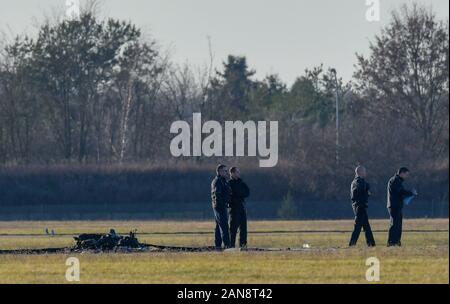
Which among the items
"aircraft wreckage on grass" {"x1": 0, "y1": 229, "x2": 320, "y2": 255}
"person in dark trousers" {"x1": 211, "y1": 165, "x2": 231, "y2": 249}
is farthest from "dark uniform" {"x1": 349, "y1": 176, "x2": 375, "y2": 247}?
"person in dark trousers" {"x1": 211, "y1": 165, "x2": 231, "y2": 249}

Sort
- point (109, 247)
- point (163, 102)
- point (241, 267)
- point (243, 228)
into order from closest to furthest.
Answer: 1. point (241, 267)
2. point (243, 228)
3. point (109, 247)
4. point (163, 102)

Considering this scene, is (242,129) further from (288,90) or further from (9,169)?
(288,90)

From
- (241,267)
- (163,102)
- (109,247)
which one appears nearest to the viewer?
(241,267)

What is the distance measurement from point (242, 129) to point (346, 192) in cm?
1313

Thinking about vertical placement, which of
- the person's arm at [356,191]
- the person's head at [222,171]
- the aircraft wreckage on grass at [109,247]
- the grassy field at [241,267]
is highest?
the person's head at [222,171]

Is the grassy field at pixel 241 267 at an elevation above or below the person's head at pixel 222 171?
below

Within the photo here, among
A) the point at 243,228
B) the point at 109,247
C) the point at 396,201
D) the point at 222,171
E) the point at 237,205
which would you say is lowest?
the point at 109,247

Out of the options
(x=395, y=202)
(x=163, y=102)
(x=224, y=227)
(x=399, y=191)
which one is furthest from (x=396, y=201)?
(x=163, y=102)

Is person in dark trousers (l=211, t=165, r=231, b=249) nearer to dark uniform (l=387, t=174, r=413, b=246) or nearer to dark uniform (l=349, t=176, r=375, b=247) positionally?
dark uniform (l=349, t=176, r=375, b=247)

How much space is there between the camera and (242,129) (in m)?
86.9

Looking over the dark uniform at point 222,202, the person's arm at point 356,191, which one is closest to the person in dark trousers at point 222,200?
the dark uniform at point 222,202

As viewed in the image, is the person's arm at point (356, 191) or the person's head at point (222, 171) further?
the person's arm at point (356, 191)

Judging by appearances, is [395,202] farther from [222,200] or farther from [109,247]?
[109,247]

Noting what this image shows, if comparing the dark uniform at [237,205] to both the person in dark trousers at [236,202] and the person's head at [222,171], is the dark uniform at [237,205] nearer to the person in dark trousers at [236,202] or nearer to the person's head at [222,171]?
the person in dark trousers at [236,202]
